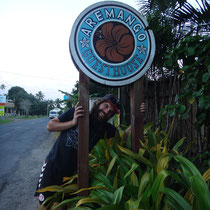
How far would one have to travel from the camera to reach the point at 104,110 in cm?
188

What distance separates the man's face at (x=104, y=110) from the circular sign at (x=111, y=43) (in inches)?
11.5

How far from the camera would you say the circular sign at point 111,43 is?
1.62m

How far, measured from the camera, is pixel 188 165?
1375 millimetres

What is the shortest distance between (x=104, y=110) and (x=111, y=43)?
62 cm

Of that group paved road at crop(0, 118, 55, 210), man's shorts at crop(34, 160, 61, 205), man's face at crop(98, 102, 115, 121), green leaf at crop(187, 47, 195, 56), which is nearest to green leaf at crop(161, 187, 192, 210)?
man's face at crop(98, 102, 115, 121)

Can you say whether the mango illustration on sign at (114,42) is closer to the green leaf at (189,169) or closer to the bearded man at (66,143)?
the bearded man at (66,143)

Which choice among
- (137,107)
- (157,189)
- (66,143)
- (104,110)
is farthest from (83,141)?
(157,189)

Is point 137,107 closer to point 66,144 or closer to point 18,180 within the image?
point 66,144

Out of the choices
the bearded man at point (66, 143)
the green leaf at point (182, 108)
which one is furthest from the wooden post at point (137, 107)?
the green leaf at point (182, 108)

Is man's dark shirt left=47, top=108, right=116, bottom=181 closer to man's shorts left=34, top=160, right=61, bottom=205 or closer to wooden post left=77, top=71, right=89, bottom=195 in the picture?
man's shorts left=34, top=160, right=61, bottom=205

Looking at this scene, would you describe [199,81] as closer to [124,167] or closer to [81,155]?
[124,167]

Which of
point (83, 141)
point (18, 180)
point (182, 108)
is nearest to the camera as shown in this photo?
point (83, 141)

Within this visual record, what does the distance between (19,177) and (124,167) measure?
3270mm

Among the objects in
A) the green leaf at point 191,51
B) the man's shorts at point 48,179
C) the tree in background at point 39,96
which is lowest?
the man's shorts at point 48,179
